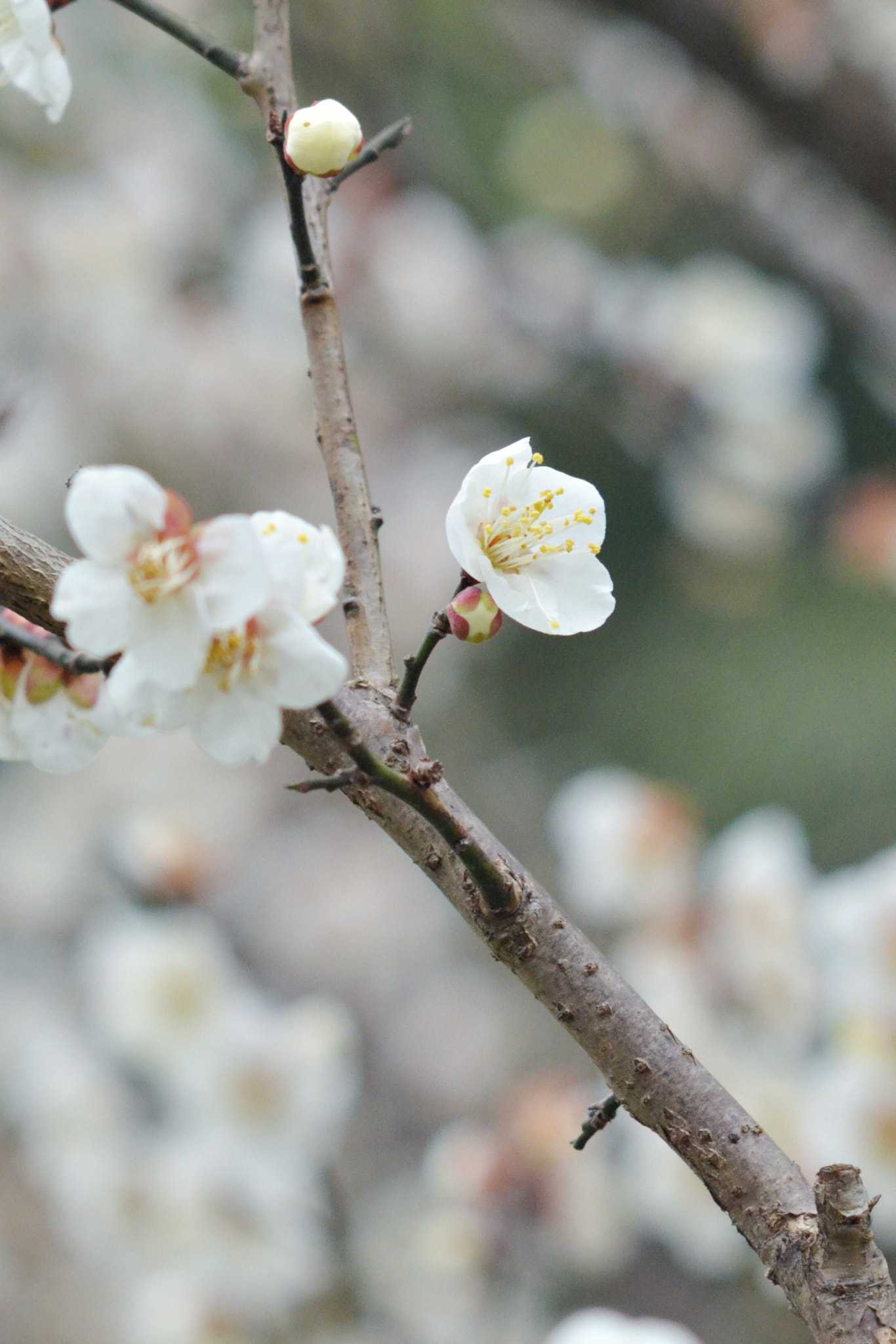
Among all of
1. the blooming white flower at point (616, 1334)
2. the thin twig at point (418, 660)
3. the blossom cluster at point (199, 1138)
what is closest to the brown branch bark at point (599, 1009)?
the thin twig at point (418, 660)

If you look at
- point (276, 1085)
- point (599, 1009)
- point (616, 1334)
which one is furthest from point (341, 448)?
point (276, 1085)

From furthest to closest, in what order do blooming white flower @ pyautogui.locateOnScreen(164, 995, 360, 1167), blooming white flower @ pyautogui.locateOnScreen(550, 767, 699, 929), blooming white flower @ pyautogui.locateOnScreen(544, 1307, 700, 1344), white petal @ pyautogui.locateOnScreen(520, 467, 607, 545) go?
blooming white flower @ pyautogui.locateOnScreen(550, 767, 699, 929), blooming white flower @ pyautogui.locateOnScreen(164, 995, 360, 1167), blooming white flower @ pyautogui.locateOnScreen(544, 1307, 700, 1344), white petal @ pyautogui.locateOnScreen(520, 467, 607, 545)

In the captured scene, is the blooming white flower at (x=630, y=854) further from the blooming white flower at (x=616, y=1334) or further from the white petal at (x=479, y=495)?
the white petal at (x=479, y=495)

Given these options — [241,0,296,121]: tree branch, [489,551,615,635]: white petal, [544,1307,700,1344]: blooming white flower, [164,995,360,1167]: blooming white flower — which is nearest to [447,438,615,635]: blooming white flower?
[489,551,615,635]: white petal

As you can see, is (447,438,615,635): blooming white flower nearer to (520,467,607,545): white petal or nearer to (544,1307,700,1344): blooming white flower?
(520,467,607,545): white petal

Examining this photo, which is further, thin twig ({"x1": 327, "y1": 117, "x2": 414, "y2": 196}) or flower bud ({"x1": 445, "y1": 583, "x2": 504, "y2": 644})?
thin twig ({"x1": 327, "y1": 117, "x2": 414, "y2": 196})

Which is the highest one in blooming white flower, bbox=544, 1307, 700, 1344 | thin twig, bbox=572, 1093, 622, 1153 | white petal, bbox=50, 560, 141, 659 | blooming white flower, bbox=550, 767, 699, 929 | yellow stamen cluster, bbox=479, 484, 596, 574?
blooming white flower, bbox=550, 767, 699, 929
